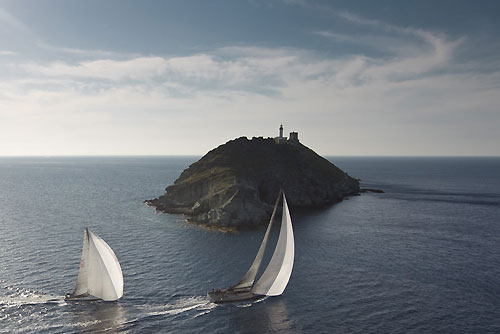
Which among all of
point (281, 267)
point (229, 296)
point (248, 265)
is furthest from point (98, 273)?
point (281, 267)

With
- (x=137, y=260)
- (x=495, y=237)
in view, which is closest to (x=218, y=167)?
(x=137, y=260)

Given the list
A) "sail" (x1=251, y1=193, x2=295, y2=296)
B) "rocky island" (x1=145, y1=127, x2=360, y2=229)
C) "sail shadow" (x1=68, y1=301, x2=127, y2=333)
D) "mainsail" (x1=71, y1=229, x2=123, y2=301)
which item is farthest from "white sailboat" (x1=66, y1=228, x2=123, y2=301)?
"rocky island" (x1=145, y1=127, x2=360, y2=229)

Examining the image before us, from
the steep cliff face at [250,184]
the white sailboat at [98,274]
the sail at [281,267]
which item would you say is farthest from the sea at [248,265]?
the steep cliff face at [250,184]

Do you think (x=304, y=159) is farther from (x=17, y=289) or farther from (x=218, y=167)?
(x=17, y=289)

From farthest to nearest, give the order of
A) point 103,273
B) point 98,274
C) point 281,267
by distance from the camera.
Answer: point 281,267 → point 98,274 → point 103,273

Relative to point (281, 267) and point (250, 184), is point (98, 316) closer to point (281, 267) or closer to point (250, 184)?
point (281, 267)
